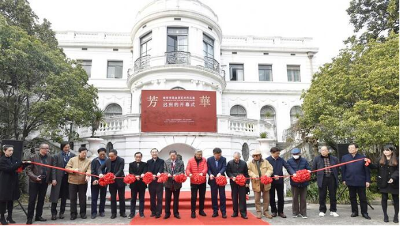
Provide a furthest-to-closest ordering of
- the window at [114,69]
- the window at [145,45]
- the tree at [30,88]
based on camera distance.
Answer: the window at [114,69], the window at [145,45], the tree at [30,88]

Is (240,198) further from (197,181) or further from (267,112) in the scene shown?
(267,112)

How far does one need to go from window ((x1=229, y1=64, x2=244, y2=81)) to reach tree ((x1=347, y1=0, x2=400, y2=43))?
8260 millimetres

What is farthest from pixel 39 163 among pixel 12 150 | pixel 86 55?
pixel 86 55

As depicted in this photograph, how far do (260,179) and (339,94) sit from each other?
6062 mm

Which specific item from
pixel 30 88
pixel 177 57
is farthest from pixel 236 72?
pixel 30 88

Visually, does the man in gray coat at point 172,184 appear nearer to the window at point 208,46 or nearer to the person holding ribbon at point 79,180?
the person holding ribbon at point 79,180

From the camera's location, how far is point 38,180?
20.6 feet

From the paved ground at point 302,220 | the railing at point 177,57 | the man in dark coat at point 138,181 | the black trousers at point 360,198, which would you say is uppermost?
the railing at point 177,57

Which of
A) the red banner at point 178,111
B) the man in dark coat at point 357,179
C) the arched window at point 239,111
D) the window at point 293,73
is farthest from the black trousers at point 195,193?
the window at point 293,73

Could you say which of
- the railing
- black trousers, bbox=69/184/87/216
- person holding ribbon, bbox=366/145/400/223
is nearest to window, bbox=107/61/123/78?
the railing

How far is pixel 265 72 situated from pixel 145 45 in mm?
10071

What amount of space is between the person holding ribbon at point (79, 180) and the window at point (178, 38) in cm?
1159

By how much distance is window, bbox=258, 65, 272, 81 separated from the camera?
2242 cm

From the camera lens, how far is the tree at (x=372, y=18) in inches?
610
